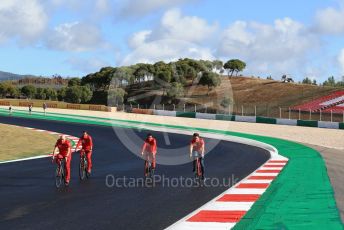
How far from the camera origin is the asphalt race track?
900cm

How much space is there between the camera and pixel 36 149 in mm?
26016

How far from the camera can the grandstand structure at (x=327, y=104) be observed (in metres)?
72.7

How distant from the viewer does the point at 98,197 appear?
11875 mm

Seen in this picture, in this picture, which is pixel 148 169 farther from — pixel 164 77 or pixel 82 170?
pixel 164 77

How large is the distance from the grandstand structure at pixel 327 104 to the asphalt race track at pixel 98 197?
55.0m

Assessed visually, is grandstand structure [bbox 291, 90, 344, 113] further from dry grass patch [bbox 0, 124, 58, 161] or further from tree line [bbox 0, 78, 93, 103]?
tree line [bbox 0, 78, 93, 103]

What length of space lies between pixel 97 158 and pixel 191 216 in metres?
13.5

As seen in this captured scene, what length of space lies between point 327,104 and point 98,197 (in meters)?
68.9

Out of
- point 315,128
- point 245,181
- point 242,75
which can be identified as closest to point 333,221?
point 245,181

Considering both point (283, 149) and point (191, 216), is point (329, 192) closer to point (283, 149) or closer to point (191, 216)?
point (191, 216)

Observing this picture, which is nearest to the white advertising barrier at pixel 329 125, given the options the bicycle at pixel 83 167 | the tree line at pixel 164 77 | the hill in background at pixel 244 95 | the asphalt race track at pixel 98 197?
the hill in background at pixel 244 95

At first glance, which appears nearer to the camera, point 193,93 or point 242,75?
point 193,93

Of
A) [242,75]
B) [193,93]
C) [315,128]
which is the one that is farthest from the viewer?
[242,75]

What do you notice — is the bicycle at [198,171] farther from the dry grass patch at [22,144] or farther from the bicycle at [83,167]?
the dry grass patch at [22,144]
